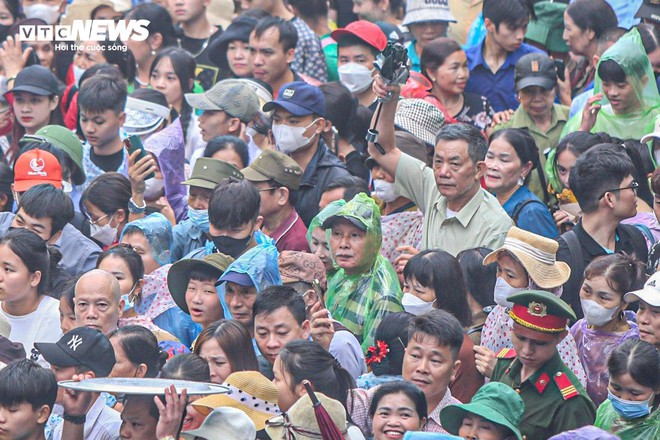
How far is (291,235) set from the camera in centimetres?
979

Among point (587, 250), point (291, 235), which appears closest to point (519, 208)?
point (587, 250)

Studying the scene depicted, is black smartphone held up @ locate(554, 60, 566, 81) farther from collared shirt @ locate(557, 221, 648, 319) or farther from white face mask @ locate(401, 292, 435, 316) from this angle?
white face mask @ locate(401, 292, 435, 316)

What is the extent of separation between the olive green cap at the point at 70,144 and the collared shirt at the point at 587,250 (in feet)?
12.0

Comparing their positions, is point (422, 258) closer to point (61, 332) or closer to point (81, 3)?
point (61, 332)

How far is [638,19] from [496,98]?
4.01 ft

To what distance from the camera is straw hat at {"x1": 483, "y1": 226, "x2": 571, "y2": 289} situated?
26.7 ft

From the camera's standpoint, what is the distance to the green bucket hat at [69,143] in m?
10.8

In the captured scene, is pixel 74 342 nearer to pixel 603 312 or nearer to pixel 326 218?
pixel 326 218

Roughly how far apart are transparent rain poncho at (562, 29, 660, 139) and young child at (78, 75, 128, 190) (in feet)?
11.2

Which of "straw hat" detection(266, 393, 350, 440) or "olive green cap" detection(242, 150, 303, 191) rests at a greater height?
"olive green cap" detection(242, 150, 303, 191)

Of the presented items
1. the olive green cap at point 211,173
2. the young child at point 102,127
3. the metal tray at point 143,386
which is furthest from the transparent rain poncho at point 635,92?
the metal tray at point 143,386

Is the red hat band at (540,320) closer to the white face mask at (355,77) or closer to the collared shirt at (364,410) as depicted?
the collared shirt at (364,410)

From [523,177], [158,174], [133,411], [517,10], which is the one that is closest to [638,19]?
[517,10]

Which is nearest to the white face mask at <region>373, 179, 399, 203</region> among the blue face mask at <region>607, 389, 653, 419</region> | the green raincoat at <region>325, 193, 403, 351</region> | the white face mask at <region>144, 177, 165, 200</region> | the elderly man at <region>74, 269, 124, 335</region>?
the green raincoat at <region>325, 193, 403, 351</region>
